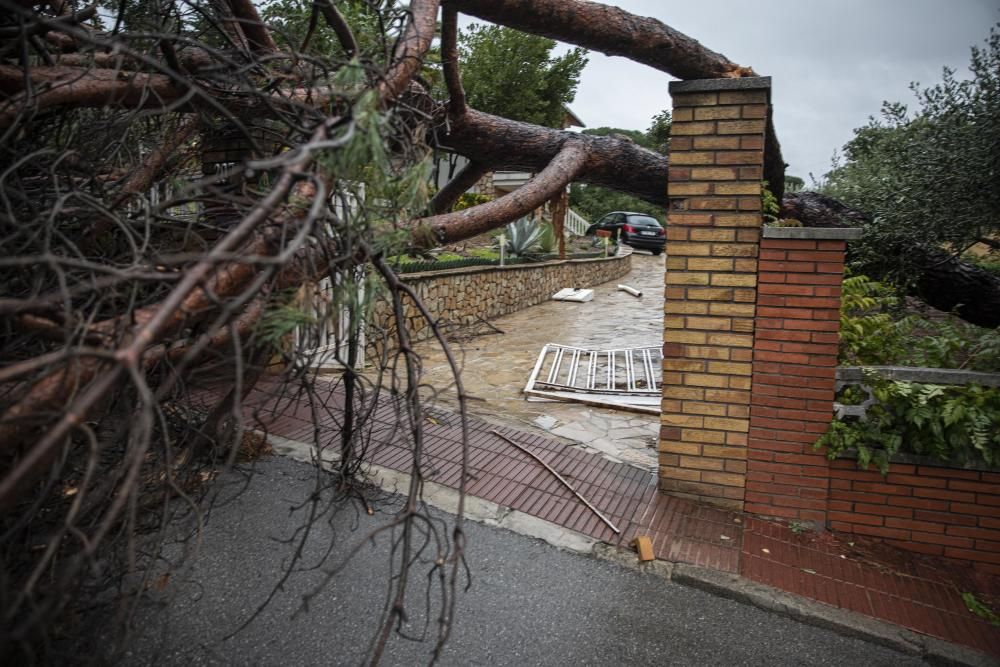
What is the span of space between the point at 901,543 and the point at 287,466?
420 cm

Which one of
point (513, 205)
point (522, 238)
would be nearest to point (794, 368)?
point (513, 205)

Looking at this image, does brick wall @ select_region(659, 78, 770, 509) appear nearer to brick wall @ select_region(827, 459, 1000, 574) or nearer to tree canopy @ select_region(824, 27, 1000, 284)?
brick wall @ select_region(827, 459, 1000, 574)

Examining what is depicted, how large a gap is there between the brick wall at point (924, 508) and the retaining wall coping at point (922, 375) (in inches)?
21.4

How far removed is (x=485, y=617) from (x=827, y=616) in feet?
5.91

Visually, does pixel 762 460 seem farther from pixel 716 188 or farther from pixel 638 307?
pixel 638 307

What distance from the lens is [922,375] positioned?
3.92m

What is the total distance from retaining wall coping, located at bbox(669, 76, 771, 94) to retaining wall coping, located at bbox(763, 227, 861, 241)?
0.92 metres

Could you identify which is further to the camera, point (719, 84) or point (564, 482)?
point (564, 482)

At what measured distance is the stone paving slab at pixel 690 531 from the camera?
11.1 feet

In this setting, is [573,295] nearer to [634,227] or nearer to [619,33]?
[634,227]

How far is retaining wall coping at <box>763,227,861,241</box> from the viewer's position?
3.85 m

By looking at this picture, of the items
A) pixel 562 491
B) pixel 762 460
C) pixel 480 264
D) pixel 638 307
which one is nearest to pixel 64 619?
pixel 562 491

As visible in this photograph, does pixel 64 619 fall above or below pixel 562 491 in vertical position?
above

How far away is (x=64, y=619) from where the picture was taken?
237cm
